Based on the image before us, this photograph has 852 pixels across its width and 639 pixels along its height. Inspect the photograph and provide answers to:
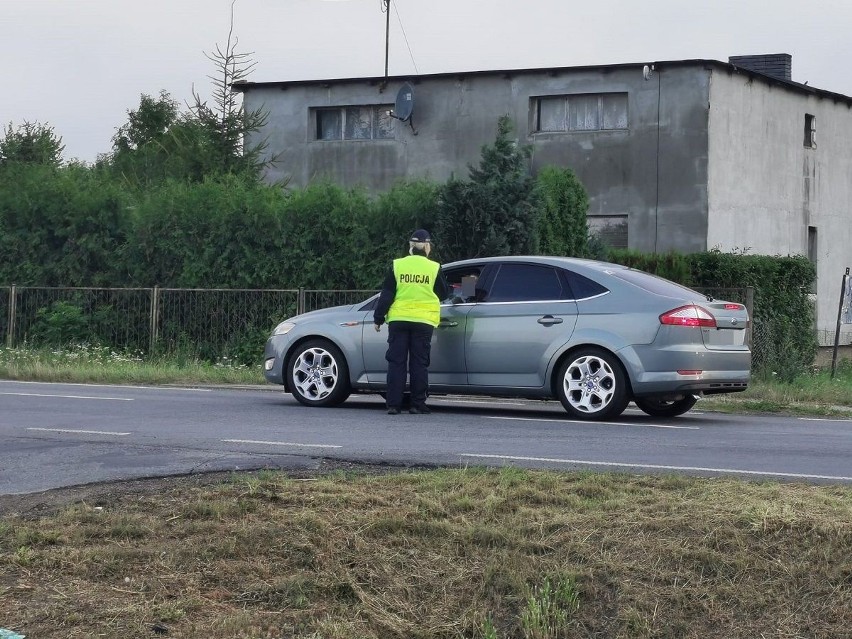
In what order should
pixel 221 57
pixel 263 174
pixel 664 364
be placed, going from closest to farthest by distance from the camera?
pixel 664 364, pixel 221 57, pixel 263 174

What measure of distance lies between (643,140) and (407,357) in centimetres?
1922

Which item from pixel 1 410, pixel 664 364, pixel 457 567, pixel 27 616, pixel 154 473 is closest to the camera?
pixel 27 616

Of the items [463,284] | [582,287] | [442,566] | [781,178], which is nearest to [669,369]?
[582,287]

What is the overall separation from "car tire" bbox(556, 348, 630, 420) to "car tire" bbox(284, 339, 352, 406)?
2.50 metres

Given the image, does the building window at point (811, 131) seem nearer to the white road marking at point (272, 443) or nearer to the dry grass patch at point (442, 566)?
the white road marking at point (272, 443)

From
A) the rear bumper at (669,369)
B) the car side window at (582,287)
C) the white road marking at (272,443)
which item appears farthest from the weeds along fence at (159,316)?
the white road marking at (272,443)

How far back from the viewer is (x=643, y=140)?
31.8 meters

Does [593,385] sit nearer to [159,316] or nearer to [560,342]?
[560,342]

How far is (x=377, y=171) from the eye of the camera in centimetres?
3553

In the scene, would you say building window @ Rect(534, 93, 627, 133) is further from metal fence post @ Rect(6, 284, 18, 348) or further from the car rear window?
the car rear window

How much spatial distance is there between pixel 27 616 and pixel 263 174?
2893 centimetres

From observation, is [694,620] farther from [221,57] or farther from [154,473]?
[221,57]

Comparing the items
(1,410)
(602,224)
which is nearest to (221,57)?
(602,224)

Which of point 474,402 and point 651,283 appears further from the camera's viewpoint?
point 474,402
